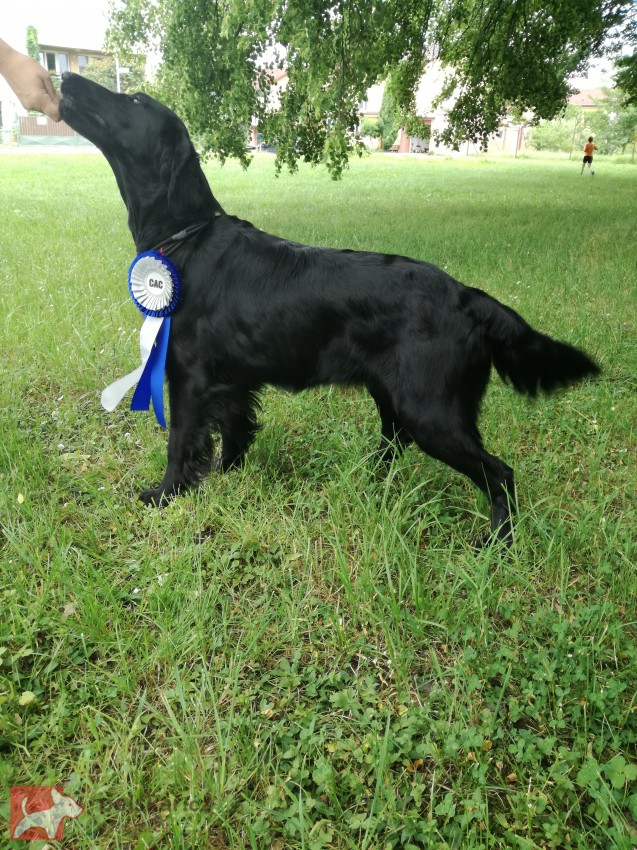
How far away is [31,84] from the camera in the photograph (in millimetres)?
2941

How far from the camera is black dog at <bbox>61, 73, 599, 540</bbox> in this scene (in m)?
2.30

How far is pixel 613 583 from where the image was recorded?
202 centimetres

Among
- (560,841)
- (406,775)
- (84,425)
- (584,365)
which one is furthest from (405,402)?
(84,425)

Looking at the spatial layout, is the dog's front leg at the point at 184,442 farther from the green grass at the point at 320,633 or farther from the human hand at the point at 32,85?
the human hand at the point at 32,85

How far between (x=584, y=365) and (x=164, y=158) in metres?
1.96

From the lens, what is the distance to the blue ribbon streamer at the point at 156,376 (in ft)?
8.64

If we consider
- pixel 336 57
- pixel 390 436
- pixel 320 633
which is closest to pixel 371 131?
pixel 336 57

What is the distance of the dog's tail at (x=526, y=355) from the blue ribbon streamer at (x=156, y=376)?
1.34m

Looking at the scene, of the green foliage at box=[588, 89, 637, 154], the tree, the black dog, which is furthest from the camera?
the green foliage at box=[588, 89, 637, 154]

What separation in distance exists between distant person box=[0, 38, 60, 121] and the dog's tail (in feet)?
7.34

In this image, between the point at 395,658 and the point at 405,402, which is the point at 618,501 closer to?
the point at 405,402

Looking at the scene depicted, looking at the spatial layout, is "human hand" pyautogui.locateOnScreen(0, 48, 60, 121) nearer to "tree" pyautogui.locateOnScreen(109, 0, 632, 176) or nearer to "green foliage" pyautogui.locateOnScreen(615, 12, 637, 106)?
"tree" pyautogui.locateOnScreen(109, 0, 632, 176)

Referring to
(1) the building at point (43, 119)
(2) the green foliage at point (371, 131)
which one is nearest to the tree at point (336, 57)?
(2) the green foliage at point (371, 131)

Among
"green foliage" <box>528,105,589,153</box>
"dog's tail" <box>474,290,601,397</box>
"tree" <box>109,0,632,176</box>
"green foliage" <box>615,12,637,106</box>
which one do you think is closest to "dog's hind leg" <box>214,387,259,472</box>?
"dog's tail" <box>474,290,601,397</box>
